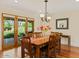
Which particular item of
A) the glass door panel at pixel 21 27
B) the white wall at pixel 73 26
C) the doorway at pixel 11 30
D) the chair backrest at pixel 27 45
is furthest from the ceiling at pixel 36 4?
the chair backrest at pixel 27 45

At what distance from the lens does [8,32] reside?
19.0 feet

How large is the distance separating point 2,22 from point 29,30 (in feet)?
7.78

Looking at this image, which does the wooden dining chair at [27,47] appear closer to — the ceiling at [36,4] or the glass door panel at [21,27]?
the ceiling at [36,4]

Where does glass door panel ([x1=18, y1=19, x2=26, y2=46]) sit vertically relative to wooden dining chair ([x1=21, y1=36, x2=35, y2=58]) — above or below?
above

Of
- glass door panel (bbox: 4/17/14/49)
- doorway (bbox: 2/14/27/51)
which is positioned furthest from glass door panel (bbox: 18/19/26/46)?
glass door panel (bbox: 4/17/14/49)

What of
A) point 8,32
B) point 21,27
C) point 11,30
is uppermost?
point 21,27

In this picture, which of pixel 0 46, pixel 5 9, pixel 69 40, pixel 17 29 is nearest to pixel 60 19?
pixel 69 40

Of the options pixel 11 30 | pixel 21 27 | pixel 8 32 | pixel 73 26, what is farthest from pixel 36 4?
pixel 73 26

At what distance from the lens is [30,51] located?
340cm

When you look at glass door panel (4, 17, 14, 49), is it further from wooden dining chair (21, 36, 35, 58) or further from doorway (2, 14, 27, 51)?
wooden dining chair (21, 36, 35, 58)

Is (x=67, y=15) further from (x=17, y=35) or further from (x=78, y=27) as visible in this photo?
(x=17, y=35)

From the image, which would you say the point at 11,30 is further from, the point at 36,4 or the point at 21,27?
the point at 36,4

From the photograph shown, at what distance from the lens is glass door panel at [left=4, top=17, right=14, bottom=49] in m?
5.65

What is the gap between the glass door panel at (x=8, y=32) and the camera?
→ 18.5 ft
